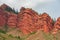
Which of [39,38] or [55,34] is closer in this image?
[39,38]

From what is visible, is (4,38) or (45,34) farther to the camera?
(45,34)

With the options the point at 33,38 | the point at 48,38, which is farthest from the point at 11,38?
the point at 48,38

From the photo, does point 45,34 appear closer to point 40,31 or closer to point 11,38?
point 40,31

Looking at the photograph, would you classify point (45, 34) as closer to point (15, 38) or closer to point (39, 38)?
point (39, 38)

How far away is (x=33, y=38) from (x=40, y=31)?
15.6m

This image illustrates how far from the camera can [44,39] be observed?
581 ft

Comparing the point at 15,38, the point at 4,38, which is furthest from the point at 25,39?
the point at 4,38

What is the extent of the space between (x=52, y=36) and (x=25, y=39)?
2483cm

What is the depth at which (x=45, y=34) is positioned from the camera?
19112cm

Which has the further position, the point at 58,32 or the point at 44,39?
the point at 58,32

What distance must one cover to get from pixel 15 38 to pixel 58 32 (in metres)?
40.7

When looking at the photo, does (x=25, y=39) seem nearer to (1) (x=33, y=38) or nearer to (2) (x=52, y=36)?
(1) (x=33, y=38)

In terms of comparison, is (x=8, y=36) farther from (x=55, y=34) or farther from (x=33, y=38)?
(x=55, y=34)

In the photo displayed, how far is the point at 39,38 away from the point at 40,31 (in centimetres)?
1995
